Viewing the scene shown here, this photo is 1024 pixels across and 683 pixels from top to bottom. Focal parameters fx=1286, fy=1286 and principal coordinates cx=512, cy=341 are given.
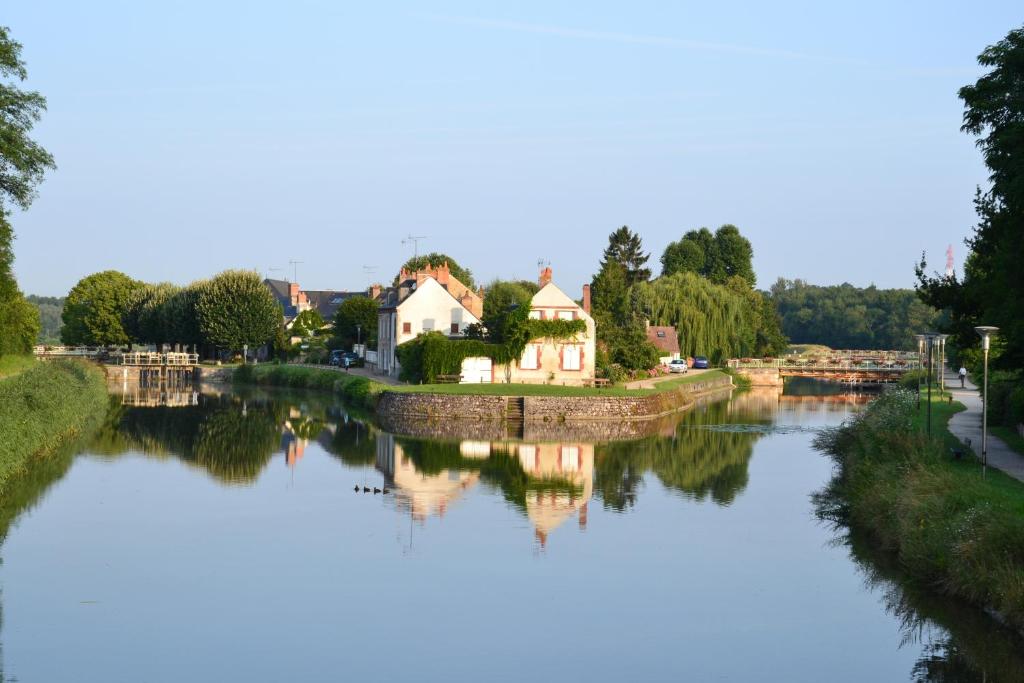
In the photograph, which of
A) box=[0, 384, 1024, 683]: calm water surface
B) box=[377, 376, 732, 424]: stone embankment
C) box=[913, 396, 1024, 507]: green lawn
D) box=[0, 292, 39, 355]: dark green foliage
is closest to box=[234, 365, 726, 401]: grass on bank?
box=[377, 376, 732, 424]: stone embankment

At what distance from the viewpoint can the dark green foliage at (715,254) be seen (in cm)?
11731

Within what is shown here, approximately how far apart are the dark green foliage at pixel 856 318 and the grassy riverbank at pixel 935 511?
361 feet

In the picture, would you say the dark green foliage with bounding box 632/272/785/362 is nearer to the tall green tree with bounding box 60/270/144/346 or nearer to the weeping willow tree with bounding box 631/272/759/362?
the weeping willow tree with bounding box 631/272/759/362

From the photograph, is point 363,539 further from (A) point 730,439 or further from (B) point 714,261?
(B) point 714,261

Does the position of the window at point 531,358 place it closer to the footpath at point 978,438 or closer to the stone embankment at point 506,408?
the stone embankment at point 506,408

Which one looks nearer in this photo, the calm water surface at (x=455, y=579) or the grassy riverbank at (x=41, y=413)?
the calm water surface at (x=455, y=579)

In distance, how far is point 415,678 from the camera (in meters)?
16.3

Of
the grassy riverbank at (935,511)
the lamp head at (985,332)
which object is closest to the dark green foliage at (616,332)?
the grassy riverbank at (935,511)

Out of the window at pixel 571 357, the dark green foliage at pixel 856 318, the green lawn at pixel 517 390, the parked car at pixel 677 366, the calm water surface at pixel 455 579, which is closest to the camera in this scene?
the calm water surface at pixel 455 579

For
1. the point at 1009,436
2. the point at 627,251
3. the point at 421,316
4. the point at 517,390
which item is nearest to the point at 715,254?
the point at 627,251

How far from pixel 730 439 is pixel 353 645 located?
101 feet

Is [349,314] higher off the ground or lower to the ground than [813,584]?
higher

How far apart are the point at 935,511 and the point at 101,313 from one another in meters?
90.2

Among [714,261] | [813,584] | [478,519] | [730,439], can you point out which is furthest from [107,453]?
[714,261]
